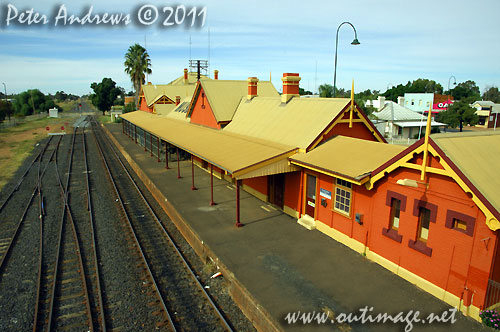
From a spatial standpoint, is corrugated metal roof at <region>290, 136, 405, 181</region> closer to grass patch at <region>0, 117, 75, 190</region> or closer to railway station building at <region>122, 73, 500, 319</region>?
railway station building at <region>122, 73, 500, 319</region>

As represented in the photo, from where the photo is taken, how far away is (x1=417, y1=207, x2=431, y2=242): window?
30.7 ft

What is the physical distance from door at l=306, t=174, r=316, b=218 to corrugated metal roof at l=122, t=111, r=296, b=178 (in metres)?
1.47

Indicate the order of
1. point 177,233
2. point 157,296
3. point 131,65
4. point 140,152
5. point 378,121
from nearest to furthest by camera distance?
point 157,296 → point 177,233 → point 140,152 → point 378,121 → point 131,65

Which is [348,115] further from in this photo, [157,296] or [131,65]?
[131,65]

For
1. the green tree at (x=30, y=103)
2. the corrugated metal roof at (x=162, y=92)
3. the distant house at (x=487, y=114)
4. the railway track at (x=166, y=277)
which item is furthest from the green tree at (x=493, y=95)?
the green tree at (x=30, y=103)

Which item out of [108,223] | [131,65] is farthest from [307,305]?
[131,65]

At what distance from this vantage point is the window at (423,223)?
937 cm

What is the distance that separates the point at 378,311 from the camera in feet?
27.8

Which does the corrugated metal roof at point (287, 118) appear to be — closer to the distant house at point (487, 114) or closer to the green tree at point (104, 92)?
the distant house at point (487, 114)

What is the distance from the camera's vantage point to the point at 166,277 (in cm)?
1102

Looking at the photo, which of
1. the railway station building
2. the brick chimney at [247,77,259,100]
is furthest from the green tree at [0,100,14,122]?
the railway station building

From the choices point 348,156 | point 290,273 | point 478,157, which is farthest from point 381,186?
point 290,273

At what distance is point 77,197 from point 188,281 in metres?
12.5

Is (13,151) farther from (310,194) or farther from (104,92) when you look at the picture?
(104,92)
